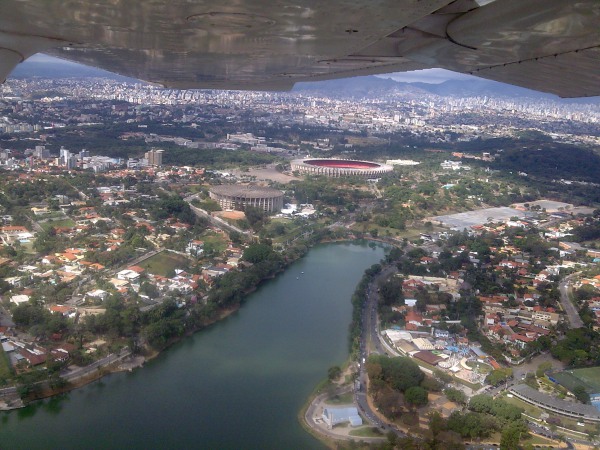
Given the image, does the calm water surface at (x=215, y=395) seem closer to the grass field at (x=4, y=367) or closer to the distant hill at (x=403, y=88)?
the grass field at (x=4, y=367)

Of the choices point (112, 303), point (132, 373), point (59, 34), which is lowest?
point (132, 373)

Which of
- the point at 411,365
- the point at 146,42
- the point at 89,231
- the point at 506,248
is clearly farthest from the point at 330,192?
the point at 146,42

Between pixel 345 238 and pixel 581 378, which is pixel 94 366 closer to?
pixel 581 378

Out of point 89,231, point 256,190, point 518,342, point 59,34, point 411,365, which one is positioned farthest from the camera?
point 256,190

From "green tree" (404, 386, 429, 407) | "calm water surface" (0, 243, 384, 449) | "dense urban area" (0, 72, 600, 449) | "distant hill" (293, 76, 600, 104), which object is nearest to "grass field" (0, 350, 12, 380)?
"dense urban area" (0, 72, 600, 449)

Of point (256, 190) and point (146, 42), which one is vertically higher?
point (146, 42)

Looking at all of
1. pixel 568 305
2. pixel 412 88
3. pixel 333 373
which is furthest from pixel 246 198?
pixel 412 88

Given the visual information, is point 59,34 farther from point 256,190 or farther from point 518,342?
point 256,190
